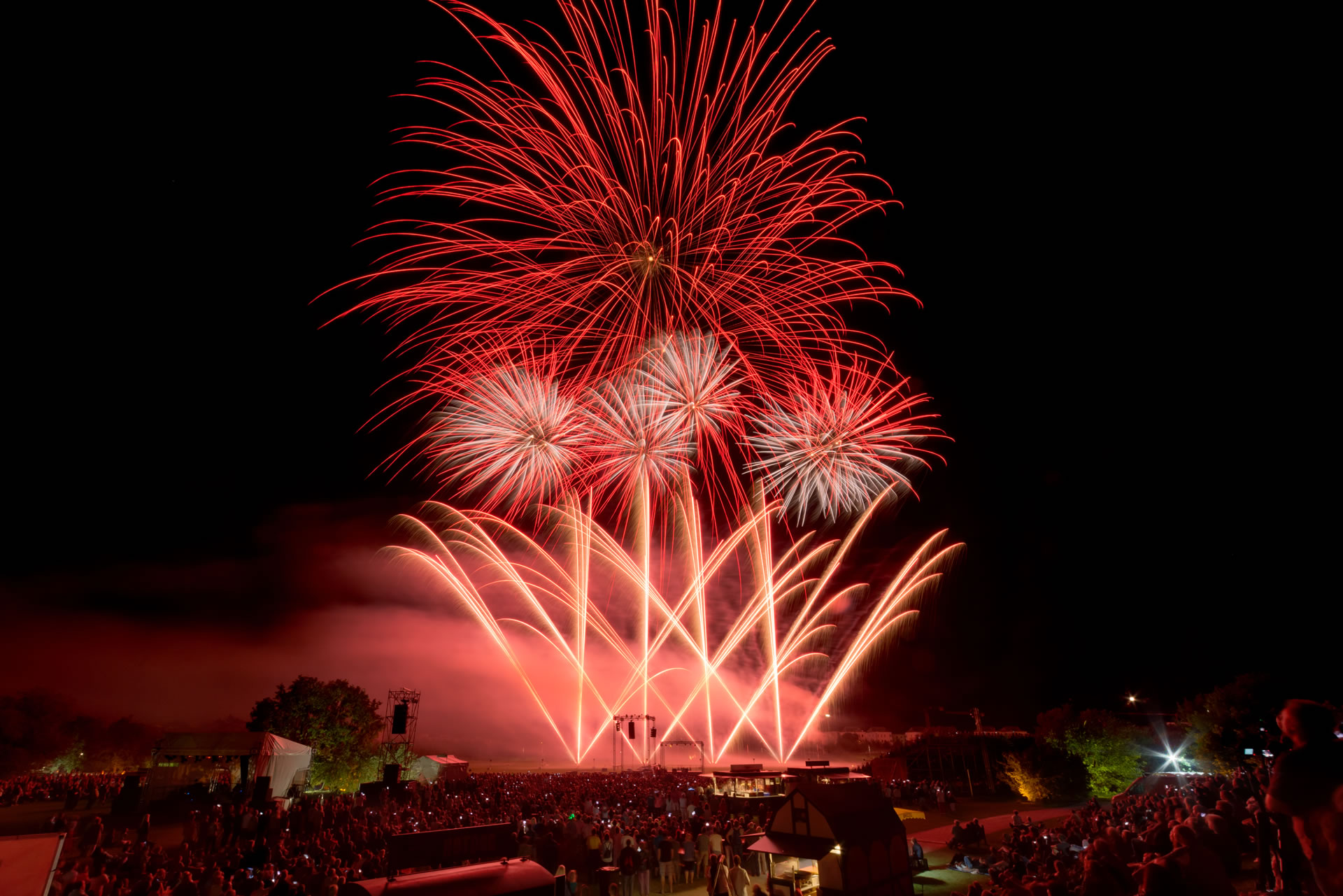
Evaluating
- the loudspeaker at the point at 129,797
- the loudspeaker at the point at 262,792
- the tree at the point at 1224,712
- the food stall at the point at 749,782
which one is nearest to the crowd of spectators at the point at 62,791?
the loudspeaker at the point at 129,797

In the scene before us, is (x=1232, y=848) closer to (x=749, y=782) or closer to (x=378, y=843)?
(x=378, y=843)

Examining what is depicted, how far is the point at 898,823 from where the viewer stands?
1366 centimetres

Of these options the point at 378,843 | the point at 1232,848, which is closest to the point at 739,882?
the point at 1232,848

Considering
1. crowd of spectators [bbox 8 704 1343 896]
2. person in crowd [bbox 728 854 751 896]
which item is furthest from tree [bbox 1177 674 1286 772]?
person in crowd [bbox 728 854 751 896]

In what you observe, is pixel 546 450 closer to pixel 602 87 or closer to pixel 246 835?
pixel 602 87

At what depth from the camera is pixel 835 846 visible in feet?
39.4

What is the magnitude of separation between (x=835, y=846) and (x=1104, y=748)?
41399mm

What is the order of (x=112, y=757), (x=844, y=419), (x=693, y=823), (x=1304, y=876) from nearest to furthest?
(x=1304, y=876) < (x=693, y=823) < (x=844, y=419) < (x=112, y=757)

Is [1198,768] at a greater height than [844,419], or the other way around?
[844,419]

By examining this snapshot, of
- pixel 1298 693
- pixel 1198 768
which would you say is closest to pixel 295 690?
pixel 1298 693

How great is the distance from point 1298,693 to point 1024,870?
88.2 ft

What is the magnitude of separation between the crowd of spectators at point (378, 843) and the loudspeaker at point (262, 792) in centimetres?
64

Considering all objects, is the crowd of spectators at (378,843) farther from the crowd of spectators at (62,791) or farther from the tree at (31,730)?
the tree at (31,730)

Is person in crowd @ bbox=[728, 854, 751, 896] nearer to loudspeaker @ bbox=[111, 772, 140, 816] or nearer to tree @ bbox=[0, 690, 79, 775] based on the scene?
loudspeaker @ bbox=[111, 772, 140, 816]
